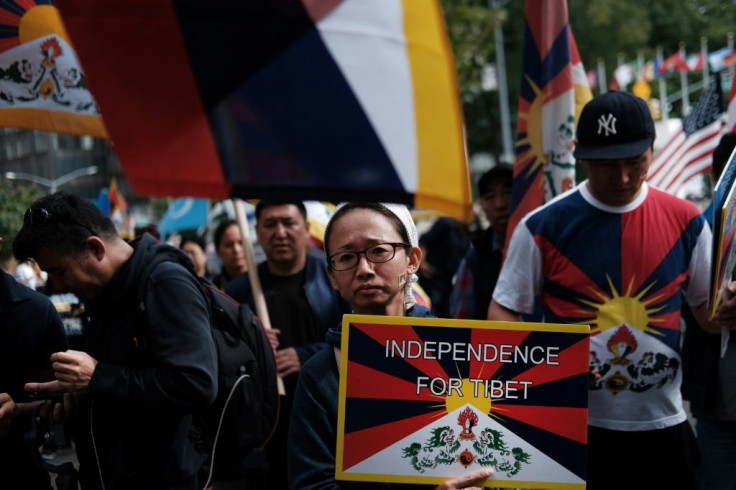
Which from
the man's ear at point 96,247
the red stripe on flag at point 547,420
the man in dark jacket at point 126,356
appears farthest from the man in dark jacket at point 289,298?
the red stripe on flag at point 547,420

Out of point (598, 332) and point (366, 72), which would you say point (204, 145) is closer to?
point (366, 72)

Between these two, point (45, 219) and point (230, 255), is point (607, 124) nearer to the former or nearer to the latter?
point (45, 219)

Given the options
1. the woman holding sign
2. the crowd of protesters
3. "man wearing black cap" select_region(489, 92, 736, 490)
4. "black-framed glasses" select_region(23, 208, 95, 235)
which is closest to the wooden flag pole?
the crowd of protesters

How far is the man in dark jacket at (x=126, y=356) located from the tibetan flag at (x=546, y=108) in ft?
6.61

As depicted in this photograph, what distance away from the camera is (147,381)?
2990mm

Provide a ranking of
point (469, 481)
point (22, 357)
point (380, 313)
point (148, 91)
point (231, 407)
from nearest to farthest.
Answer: point (148, 91) < point (469, 481) < point (380, 313) < point (231, 407) < point (22, 357)

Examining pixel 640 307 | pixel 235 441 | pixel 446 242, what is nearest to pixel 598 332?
pixel 640 307

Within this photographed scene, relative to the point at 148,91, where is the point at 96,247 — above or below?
below

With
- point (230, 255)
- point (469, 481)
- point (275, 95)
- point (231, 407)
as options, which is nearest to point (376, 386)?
point (469, 481)

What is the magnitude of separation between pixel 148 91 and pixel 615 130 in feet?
6.21

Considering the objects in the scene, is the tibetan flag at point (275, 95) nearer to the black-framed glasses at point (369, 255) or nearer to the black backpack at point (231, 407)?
the black-framed glasses at point (369, 255)

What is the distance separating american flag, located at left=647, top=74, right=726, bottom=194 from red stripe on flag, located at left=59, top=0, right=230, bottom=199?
5.76m

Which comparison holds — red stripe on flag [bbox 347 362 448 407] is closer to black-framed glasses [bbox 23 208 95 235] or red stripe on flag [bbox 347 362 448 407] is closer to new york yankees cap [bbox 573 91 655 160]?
Answer: black-framed glasses [bbox 23 208 95 235]

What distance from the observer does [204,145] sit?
2207mm
